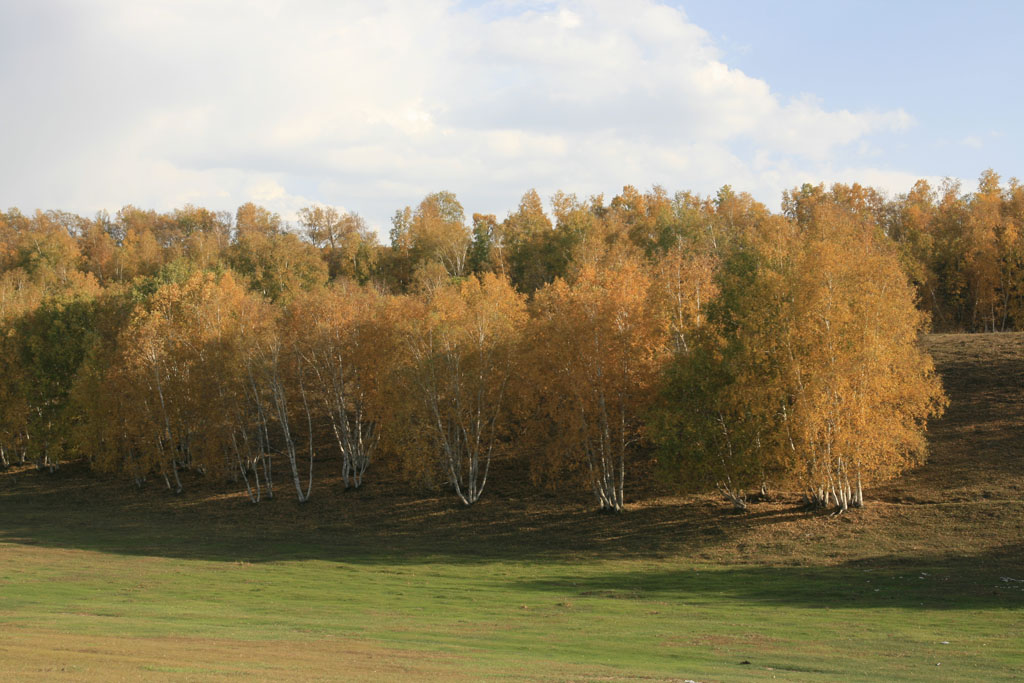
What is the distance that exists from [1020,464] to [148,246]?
458ft

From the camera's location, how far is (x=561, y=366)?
163ft

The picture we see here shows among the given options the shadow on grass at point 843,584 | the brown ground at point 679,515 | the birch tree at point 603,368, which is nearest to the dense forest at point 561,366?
the birch tree at point 603,368

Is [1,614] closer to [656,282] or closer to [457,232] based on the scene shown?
[656,282]

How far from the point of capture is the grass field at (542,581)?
1939cm

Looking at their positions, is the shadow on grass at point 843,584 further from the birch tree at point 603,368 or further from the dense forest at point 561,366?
the birch tree at point 603,368

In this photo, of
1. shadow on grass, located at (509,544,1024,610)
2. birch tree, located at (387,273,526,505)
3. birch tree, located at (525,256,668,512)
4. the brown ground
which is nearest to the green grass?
shadow on grass, located at (509,544,1024,610)

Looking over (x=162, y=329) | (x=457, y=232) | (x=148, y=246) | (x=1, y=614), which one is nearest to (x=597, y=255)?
(x=457, y=232)

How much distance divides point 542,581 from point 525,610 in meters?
7.25

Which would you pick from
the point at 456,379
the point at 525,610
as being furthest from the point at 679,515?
the point at 525,610

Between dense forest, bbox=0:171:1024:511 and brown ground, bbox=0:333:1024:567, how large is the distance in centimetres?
171

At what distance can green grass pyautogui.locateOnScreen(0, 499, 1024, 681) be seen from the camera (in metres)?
19.5

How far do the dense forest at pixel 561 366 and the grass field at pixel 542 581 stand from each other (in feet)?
9.79

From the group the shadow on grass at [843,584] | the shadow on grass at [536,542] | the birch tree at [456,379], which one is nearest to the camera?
the shadow on grass at [843,584]

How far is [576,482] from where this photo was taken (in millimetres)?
55031
